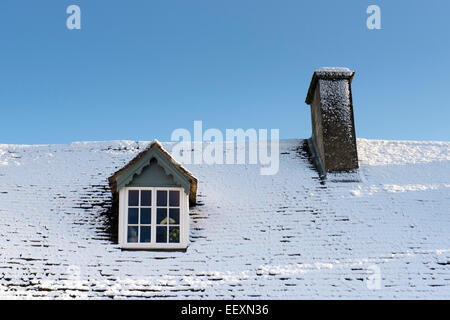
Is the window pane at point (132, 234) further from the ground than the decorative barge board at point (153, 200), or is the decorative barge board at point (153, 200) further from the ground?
the decorative barge board at point (153, 200)

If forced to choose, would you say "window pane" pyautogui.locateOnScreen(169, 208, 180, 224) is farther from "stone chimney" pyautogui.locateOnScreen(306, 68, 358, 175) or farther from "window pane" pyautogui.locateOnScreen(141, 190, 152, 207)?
"stone chimney" pyautogui.locateOnScreen(306, 68, 358, 175)

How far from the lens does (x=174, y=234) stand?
1080cm

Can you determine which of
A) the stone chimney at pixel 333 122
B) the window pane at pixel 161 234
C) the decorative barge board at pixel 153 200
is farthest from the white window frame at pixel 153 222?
the stone chimney at pixel 333 122

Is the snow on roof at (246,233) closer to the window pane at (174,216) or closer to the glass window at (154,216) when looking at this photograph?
the glass window at (154,216)

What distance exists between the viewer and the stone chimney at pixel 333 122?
43.0 feet

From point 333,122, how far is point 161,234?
209 inches

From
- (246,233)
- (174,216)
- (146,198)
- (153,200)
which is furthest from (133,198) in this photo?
(246,233)

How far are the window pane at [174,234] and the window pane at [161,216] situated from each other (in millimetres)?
212

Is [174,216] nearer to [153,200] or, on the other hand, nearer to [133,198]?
[153,200]

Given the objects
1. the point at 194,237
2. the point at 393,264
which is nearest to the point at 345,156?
the point at 393,264

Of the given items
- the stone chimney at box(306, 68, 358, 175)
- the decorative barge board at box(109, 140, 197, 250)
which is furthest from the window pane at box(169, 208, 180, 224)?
the stone chimney at box(306, 68, 358, 175)

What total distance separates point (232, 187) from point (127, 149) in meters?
3.19

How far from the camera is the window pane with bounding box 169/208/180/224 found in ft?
35.7

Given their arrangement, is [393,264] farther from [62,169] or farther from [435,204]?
[62,169]
